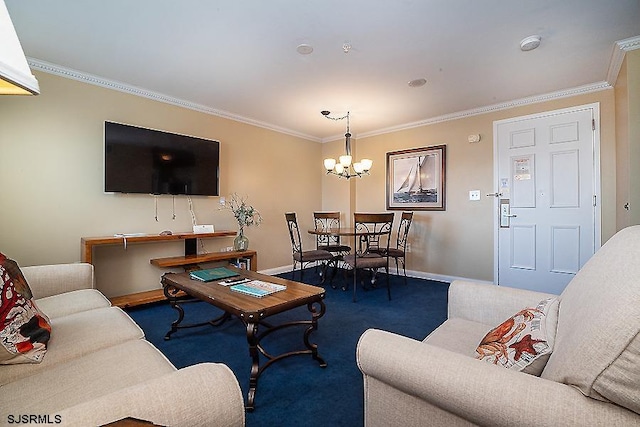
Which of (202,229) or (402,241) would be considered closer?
(202,229)

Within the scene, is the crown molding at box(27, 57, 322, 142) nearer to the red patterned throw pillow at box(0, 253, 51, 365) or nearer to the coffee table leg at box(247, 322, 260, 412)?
the red patterned throw pillow at box(0, 253, 51, 365)

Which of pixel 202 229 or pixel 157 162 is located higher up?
pixel 157 162

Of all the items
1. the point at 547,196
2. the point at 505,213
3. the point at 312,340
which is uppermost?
the point at 547,196

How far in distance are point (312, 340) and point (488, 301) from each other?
4.55ft

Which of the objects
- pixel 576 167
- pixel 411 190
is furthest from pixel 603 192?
pixel 411 190

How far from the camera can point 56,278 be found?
2.18 m

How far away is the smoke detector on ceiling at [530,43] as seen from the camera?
95.0 inches

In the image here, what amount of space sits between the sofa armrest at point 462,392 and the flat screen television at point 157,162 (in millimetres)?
3301

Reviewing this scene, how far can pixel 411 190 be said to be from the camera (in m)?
4.80

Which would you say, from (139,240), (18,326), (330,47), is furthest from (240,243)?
(18,326)

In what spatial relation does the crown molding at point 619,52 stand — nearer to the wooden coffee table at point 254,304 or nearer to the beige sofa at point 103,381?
the wooden coffee table at point 254,304

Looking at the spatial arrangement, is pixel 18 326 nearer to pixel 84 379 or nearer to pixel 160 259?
pixel 84 379

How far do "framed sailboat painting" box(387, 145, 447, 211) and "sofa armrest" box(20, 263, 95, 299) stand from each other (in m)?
4.12

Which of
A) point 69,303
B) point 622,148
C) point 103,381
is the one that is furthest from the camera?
point 622,148
